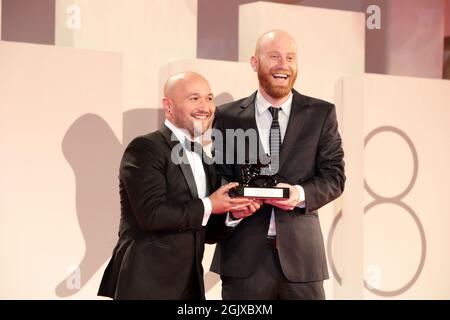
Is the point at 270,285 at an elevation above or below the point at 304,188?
below

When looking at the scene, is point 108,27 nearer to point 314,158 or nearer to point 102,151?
point 102,151

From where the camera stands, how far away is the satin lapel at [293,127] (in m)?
3.31

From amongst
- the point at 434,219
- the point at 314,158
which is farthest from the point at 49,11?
the point at 314,158

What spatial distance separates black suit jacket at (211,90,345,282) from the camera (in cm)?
324

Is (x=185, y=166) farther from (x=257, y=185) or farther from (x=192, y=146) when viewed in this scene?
(x=257, y=185)

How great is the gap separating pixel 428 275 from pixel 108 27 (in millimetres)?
2620

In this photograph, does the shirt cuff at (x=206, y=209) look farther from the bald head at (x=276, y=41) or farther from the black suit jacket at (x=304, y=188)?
the bald head at (x=276, y=41)

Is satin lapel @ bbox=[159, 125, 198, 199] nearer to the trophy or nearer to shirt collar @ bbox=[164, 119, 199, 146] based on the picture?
shirt collar @ bbox=[164, 119, 199, 146]

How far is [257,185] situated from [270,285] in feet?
1.33

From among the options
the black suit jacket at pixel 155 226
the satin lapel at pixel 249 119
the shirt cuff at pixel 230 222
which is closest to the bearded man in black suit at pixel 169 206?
the black suit jacket at pixel 155 226

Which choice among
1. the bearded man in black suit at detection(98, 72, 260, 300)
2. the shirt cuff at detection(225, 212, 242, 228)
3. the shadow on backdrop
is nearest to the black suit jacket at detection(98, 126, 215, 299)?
the bearded man in black suit at detection(98, 72, 260, 300)

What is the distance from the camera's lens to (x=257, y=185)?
3160mm

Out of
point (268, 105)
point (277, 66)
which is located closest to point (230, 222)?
point (268, 105)

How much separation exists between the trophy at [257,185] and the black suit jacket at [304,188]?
0.41 ft
